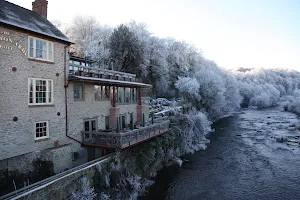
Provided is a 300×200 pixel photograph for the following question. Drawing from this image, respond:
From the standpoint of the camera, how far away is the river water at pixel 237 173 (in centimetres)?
1891

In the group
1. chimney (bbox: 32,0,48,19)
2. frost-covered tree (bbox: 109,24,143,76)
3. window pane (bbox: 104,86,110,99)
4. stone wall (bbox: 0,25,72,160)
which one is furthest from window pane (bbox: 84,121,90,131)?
frost-covered tree (bbox: 109,24,143,76)

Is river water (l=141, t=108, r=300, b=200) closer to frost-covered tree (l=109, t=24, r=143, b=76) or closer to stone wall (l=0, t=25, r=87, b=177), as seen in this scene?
stone wall (l=0, t=25, r=87, b=177)

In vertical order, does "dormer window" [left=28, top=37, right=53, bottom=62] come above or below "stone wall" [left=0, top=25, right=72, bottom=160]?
above

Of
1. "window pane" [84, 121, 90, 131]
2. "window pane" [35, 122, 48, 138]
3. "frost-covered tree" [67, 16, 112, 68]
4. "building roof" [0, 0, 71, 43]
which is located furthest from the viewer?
"frost-covered tree" [67, 16, 112, 68]

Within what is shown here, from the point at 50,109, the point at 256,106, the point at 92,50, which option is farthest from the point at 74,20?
the point at 256,106

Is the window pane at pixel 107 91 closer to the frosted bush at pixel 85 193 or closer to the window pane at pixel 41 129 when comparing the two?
the window pane at pixel 41 129

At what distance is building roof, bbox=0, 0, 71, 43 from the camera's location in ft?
42.4

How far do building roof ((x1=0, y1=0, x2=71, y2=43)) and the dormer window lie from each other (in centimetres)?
69

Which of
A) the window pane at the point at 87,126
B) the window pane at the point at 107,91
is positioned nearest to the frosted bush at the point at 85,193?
the window pane at the point at 87,126

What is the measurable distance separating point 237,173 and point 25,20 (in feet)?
79.8

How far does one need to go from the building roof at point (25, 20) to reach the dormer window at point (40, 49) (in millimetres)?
685

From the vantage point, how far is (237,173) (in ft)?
74.9

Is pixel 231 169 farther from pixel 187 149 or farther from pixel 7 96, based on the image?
pixel 7 96

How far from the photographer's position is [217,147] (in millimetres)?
32125
